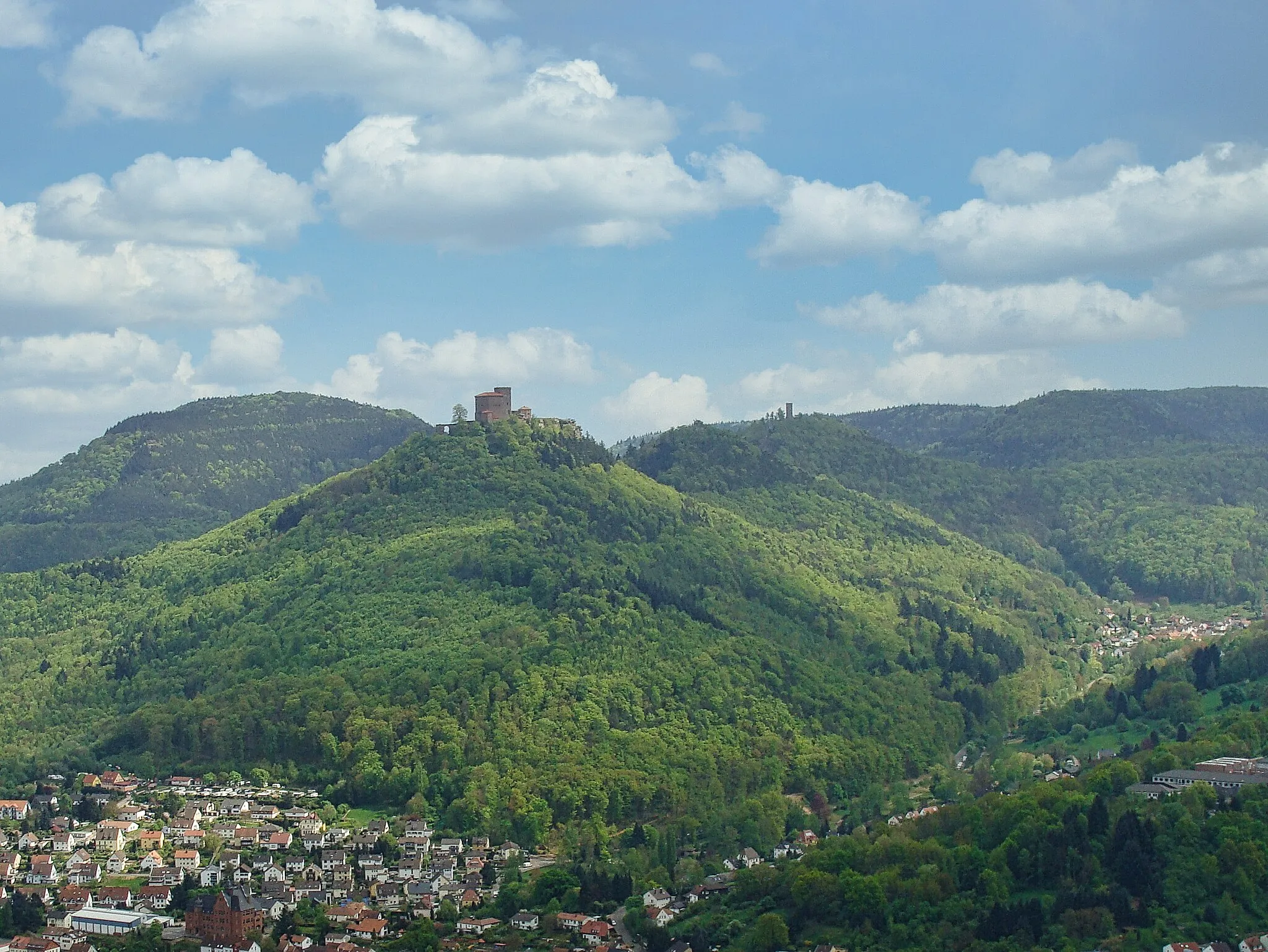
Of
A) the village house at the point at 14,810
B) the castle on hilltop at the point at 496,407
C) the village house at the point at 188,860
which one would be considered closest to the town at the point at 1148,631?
the castle on hilltop at the point at 496,407

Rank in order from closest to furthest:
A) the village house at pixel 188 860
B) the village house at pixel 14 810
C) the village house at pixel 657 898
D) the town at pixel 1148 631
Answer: the village house at pixel 657 898, the village house at pixel 188 860, the village house at pixel 14 810, the town at pixel 1148 631

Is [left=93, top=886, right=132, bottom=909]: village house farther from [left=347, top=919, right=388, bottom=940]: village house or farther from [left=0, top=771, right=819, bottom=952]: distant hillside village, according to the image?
[left=347, top=919, right=388, bottom=940]: village house

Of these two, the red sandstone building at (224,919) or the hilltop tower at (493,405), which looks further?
the hilltop tower at (493,405)

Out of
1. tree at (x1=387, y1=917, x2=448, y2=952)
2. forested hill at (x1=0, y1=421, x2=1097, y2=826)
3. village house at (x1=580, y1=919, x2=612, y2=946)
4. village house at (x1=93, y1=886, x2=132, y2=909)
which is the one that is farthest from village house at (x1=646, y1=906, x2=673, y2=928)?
village house at (x1=93, y1=886, x2=132, y2=909)

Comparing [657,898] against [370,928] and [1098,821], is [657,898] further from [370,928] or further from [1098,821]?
[1098,821]

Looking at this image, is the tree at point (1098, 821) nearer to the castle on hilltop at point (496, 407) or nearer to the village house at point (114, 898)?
the village house at point (114, 898)

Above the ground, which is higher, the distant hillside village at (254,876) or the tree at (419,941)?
the distant hillside village at (254,876)

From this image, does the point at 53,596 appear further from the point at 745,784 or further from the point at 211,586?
the point at 745,784
